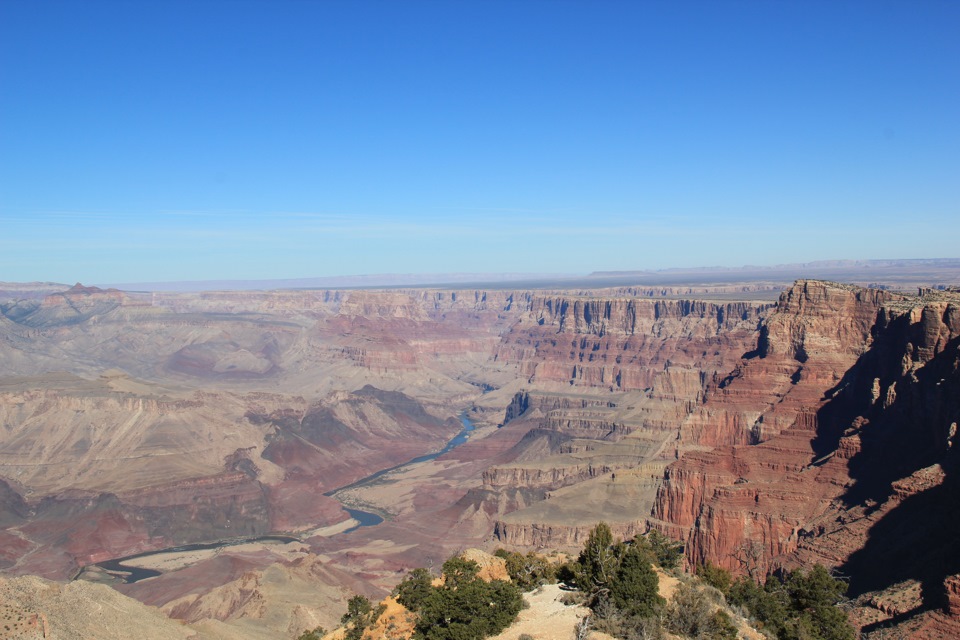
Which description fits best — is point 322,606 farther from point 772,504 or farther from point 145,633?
point 772,504

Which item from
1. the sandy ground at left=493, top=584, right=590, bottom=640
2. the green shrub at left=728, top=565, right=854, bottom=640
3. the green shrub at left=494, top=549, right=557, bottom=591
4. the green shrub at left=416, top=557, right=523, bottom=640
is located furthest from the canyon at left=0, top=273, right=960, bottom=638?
the green shrub at left=416, top=557, right=523, bottom=640

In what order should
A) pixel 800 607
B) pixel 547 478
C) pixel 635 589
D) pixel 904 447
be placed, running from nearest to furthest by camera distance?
pixel 635 589 < pixel 800 607 < pixel 904 447 < pixel 547 478

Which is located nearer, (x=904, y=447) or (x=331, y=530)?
(x=904, y=447)

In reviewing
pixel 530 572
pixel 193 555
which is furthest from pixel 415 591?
pixel 193 555

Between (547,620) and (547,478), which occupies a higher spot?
(547,620)

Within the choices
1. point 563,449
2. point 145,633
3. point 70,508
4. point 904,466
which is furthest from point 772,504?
point 70,508

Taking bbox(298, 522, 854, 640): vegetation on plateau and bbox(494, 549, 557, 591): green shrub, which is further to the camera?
bbox(494, 549, 557, 591): green shrub

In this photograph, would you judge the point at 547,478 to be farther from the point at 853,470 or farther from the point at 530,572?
the point at 530,572

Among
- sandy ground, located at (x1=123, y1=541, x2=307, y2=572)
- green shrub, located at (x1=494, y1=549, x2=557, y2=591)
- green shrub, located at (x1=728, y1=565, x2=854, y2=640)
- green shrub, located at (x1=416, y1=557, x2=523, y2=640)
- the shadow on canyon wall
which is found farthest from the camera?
sandy ground, located at (x1=123, y1=541, x2=307, y2=572)

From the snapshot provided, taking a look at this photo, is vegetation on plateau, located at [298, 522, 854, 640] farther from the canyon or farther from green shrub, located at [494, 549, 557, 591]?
the canyon

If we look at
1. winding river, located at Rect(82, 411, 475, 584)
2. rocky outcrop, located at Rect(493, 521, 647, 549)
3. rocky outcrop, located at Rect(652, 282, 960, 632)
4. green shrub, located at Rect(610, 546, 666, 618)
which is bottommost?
winding river, located at Rect(82, 411, 475, 584)

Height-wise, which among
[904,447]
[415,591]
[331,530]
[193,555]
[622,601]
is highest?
[622,601]
